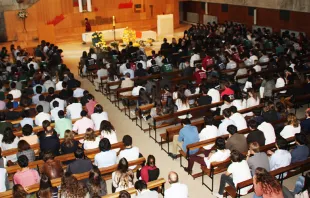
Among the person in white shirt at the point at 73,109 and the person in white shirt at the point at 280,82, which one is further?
the person in white shirt at the point at 280,82

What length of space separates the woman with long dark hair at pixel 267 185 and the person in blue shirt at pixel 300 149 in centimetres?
158

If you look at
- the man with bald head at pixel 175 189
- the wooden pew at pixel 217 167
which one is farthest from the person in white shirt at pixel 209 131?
the man with bald head at pixel 175 189

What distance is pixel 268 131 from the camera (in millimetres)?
8359

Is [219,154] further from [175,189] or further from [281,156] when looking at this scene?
[175,189]

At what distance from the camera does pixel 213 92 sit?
11.1 metres

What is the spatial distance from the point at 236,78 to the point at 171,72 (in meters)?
2.70

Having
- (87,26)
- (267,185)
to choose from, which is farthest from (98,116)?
(87,26)

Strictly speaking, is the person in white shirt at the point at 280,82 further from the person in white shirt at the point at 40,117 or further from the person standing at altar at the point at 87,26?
the person standing at altar at the point at 87,26

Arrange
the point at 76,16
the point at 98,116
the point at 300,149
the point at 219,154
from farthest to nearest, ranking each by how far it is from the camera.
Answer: the point at 76,16 → the point at 98,116 → the point at 219,154 → the point at 300,149

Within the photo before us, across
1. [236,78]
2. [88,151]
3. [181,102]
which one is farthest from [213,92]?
[88,151]

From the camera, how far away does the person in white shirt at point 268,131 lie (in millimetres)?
8355

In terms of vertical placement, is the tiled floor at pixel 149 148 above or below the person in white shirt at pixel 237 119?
below

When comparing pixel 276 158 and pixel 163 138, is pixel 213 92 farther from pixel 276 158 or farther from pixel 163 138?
pixel 276 158

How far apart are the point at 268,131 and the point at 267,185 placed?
8.36ft
